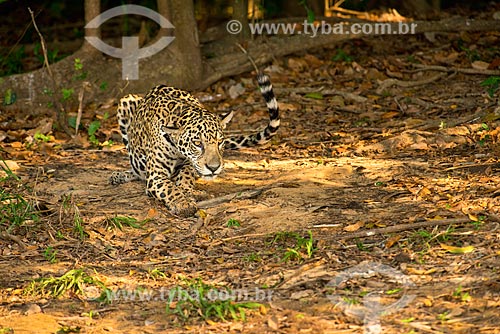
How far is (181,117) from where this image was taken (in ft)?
25.7

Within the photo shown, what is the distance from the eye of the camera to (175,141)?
7742mm

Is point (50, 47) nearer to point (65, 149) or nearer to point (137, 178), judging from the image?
point (65, 149)

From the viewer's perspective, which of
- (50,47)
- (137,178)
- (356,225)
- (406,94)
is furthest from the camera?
(50,47)

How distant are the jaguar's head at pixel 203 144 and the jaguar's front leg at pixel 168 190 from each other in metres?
0.27

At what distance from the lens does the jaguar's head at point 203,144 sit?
745 centimetres

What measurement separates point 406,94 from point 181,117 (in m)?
3.90

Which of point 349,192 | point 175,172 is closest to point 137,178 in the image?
point 175,172

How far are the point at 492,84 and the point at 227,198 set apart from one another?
13.4ft

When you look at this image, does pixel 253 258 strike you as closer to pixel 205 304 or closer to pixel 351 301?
pixel 205 304

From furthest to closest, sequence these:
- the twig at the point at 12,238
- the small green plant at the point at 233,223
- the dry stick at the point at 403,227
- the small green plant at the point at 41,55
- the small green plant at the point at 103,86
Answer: the small green plant at the point at 41,55, the small green plant at the point at 103,86, the small green plant at the point at 233,223, the twig at the point at 12,238, the dry stick at the point at 403,227
